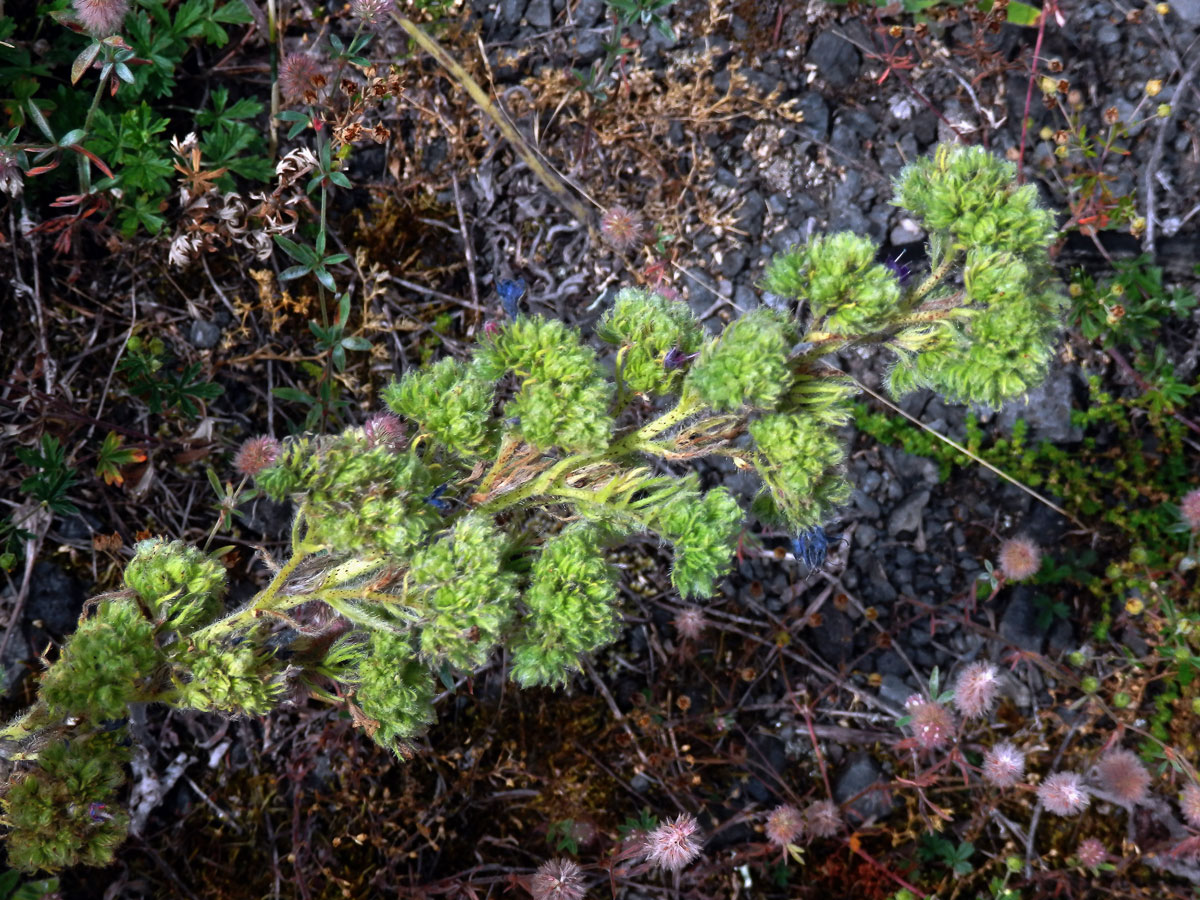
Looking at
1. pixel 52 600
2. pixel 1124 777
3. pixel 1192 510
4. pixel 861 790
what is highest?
pixel 1192 510

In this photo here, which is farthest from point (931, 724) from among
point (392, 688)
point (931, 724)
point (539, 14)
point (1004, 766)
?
point (539, 14)

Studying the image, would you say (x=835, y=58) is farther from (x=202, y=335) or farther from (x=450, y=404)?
(x=202, y=335)

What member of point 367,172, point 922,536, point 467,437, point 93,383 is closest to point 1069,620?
point 922,536

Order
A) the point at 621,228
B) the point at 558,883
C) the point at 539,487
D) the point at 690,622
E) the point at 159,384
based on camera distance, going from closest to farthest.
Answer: the point at 539,487, the point at 558,883, the point at 159,384, the point at 690,622, the point at 621,228

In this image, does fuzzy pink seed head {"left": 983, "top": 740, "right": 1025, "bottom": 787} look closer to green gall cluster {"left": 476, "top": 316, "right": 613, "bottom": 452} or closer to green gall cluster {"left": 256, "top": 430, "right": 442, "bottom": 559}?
green gall cluster {"left": 476, "top": 316, "right": 613, "bottom": 452}

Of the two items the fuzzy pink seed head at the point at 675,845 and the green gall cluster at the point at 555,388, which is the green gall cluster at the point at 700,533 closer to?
the green gall cluster at the point at 555,388

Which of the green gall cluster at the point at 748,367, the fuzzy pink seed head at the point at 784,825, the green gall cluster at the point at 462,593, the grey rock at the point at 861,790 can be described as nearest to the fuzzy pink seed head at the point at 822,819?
the fuzzy pink seed head at the point at 784,825

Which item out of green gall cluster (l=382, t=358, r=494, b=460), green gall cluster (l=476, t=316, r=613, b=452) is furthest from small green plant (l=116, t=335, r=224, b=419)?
green gall cluster (l=476, t=316, r=613, b=452)
